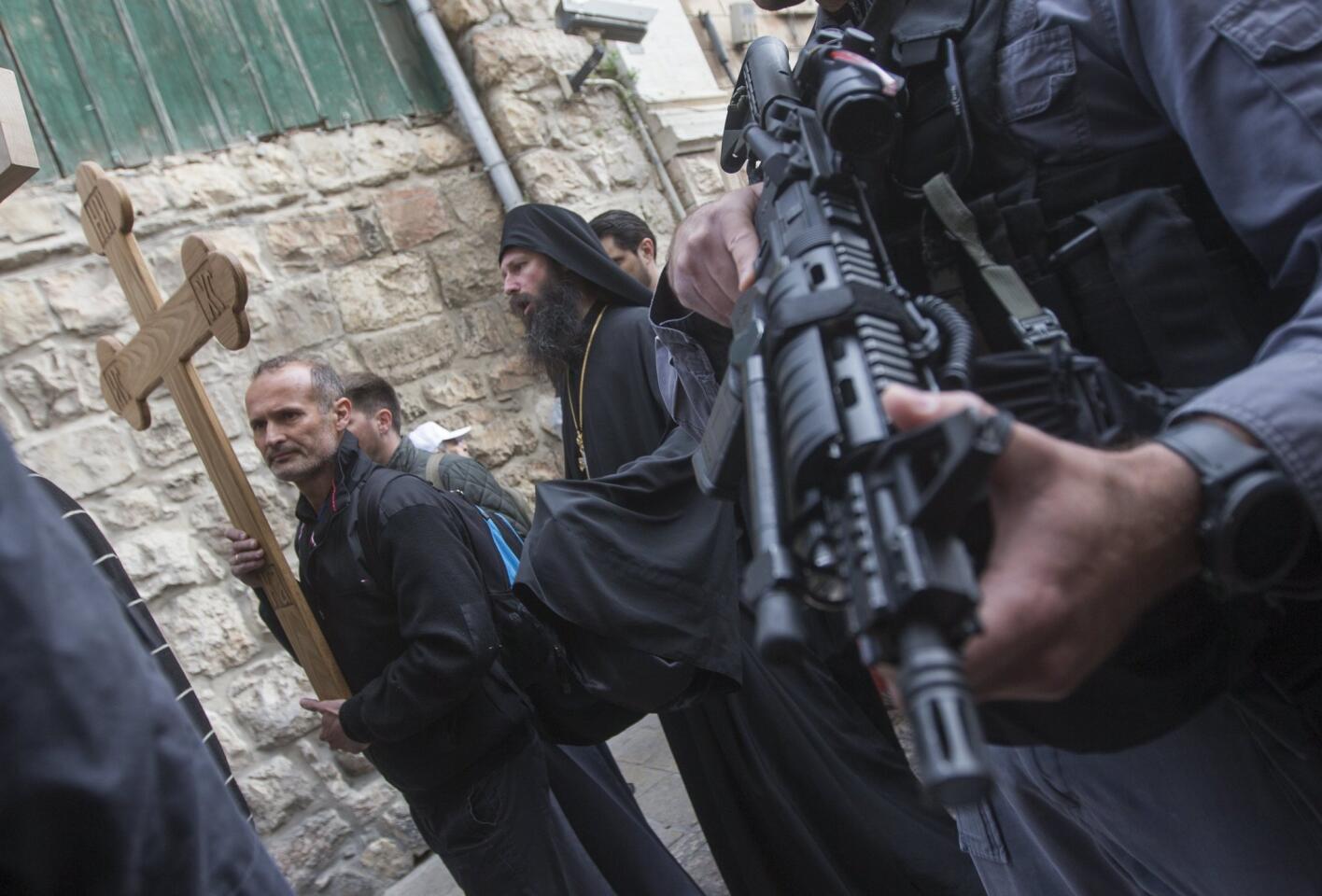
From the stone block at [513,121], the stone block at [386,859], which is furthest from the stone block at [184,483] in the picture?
the stone block at [513,121]

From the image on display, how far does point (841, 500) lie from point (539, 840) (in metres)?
2.11

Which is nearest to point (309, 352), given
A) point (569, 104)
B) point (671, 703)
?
point (569, 104)

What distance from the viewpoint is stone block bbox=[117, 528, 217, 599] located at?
3.52 m

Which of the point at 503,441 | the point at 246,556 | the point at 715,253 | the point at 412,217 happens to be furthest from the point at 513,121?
the point at 715,253

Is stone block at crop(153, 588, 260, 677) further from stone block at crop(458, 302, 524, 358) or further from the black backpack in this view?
stone block at crop(458, 302, 524, 358)

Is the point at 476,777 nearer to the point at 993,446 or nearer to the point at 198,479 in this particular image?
the point at 198,479

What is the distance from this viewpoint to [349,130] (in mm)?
4605

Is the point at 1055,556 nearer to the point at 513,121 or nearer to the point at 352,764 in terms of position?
the point at 352,764

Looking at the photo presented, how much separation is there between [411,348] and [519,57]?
167 cm

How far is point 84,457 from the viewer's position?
354cm

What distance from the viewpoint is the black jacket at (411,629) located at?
238 centimetres

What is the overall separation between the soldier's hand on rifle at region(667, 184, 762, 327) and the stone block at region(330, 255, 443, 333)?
10.9 feet

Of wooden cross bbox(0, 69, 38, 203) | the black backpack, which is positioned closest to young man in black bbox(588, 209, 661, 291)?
the black backpack

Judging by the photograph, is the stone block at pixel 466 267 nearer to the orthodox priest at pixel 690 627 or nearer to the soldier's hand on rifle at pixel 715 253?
the orthodox priest at pixel 690 627
